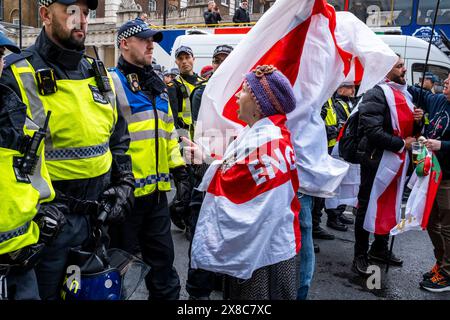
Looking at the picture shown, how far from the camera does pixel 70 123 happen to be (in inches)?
86.3

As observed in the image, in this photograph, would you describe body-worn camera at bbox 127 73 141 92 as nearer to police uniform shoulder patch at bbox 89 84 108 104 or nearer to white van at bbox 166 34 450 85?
police uniform shoulder patch at bbox 89 84 108 104

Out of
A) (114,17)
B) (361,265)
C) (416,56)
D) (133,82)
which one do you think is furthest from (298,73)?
(114,17)

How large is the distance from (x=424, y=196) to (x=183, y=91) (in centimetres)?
313

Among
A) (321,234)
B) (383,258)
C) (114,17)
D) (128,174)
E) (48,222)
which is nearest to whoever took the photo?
(48,222)

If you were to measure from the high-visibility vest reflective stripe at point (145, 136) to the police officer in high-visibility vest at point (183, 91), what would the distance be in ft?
7.81

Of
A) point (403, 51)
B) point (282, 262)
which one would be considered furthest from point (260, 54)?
point (403, 51)

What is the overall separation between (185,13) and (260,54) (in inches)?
883

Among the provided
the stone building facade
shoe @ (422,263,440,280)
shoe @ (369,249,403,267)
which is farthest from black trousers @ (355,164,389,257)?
the stone building facade

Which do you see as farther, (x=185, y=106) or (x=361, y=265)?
(x=185, y=106)

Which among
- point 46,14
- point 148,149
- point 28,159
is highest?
point 46,14

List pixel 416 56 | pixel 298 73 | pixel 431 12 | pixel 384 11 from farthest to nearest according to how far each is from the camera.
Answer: pixel 384 11
pixel 431 12
pixel 416 56
pixel 298 73

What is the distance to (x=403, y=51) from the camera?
9773 mm

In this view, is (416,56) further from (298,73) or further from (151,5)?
(151,5)

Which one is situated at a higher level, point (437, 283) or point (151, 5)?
point (151, 5)
